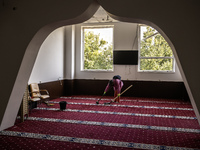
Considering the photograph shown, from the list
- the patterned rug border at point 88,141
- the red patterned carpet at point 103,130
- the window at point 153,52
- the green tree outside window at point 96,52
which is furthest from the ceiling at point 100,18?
the patterned rug border at point 88,141

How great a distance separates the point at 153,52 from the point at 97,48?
8.69 ft

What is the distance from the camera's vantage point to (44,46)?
8047 millimetres

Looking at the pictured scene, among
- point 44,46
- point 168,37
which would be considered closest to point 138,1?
point 168,37

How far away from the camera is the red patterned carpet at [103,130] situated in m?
3.79

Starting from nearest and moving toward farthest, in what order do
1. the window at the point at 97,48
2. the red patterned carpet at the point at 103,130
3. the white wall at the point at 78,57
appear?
the red patterned carpet at the point at 103,130 < the white wall at the point at 78,57 < the window at the point at 97,48

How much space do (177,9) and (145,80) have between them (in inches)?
252

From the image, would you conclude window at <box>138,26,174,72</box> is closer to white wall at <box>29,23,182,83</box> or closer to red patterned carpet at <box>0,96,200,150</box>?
white wall at <box>29,23,182,83</box>

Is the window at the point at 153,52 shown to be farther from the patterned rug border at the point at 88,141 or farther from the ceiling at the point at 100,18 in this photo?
the patterned rug border at the point at 88,141

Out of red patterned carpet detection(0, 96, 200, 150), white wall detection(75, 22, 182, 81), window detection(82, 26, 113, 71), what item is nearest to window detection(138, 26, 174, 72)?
white wall detection(75, 22, 182, 81)

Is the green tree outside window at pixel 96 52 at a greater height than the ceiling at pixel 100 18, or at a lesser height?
lesser

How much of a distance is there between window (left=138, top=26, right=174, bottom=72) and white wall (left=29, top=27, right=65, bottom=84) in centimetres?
362

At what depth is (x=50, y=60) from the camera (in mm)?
8562

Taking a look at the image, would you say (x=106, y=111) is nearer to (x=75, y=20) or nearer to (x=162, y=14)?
(x=75, y=20)

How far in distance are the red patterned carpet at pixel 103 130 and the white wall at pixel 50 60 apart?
160 centimetres
